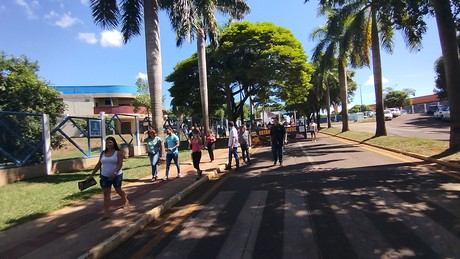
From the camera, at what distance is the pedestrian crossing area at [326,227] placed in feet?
16.4

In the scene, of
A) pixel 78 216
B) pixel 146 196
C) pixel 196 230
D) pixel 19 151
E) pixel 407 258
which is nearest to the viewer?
pixel 407 258

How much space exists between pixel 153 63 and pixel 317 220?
11226mm

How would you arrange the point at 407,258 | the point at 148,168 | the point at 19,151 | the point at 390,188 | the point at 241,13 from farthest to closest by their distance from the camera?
1. the point at 241,13
2. the point at 148,168
3. the point at 19,151
4. the point at 390,188
5. the point at 407,258

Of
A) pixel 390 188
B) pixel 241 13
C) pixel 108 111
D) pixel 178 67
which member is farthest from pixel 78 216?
pixel 108 111

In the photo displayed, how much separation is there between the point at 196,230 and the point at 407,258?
3149 millimetres

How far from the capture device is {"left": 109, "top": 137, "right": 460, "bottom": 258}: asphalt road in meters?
5.09

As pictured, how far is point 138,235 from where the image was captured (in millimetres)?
6414

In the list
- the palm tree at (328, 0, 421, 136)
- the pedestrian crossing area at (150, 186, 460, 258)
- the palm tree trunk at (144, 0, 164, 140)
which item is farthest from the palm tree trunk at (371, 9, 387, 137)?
the pedestrian crossing area at (150, 186, 460, 258)

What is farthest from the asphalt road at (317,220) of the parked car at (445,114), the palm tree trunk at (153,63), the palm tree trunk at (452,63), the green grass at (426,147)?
the parked car at (445,114)

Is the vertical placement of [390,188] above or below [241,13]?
below

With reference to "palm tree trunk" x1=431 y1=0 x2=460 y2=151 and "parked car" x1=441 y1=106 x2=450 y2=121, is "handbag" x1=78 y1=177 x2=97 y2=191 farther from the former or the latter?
"parked car" x1=441 y1=106 x2=450 y2=121

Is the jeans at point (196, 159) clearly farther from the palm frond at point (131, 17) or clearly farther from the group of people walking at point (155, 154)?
the palm frond at point (131, 17)

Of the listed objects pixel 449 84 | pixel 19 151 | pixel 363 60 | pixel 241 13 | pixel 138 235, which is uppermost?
pixel 241 13

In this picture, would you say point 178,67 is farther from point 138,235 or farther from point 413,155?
point 138,235
